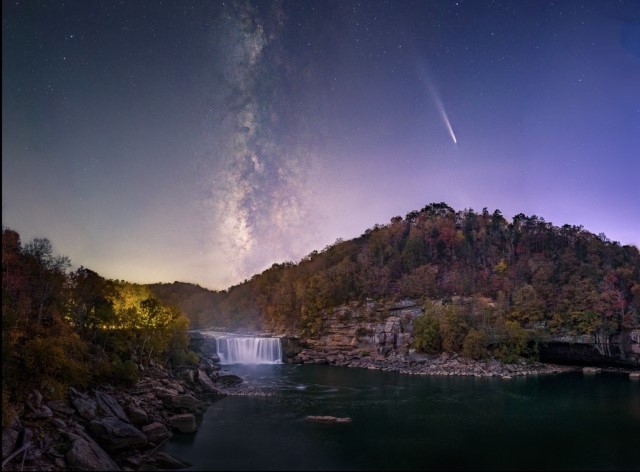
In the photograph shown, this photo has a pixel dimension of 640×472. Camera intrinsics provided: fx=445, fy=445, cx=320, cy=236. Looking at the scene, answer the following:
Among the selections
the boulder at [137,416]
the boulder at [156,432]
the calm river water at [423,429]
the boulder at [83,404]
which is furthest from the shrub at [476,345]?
the boulder at [83,404]

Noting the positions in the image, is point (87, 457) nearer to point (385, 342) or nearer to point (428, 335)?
point (428, 335)

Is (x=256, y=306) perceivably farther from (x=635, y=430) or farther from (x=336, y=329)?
(x=635, y=430)

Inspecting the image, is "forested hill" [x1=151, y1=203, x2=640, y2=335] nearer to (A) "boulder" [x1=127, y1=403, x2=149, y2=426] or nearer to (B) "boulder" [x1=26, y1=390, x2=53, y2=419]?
(A) "boulder" [x1=127, y1=403, x2=149, y2=426]

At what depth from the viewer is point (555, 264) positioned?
8400cm

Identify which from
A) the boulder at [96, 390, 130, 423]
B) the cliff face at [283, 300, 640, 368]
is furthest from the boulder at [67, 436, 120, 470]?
the cliff face at [283, 300, 640, 368]

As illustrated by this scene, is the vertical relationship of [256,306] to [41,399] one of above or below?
above

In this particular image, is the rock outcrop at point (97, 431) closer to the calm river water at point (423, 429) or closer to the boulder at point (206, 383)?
the calm river water at point (423, 429)

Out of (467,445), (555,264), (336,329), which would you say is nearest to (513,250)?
(555,264)

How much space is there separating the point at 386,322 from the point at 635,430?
4809 centimetres

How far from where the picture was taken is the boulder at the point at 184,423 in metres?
28.2

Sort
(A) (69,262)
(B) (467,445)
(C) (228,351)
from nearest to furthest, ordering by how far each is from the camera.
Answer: (B) (467,445), (A) (69,262), (C) (228,351)

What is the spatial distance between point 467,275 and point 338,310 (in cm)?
2775

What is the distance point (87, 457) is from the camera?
66.0ft

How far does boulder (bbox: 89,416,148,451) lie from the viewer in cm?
2298
